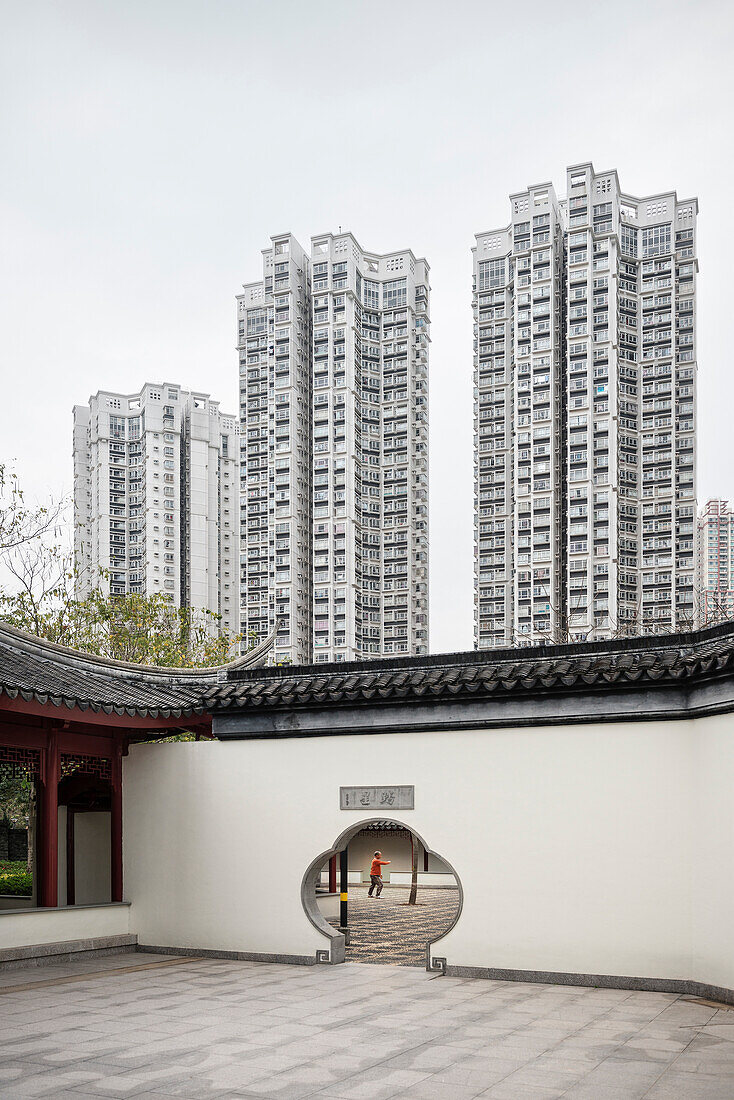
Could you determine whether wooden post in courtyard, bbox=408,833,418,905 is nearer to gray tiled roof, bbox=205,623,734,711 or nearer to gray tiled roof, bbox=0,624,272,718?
gray tiled roof, bbox=0,624,272,718

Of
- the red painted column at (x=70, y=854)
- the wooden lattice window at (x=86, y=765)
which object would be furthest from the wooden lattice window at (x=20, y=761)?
the red painted column at (x=70, y=854)

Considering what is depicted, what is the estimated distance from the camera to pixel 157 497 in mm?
53844

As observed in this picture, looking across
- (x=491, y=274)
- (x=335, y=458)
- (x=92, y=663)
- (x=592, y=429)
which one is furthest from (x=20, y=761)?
(x=491, y=274)

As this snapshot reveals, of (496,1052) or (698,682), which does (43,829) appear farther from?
(698,682)

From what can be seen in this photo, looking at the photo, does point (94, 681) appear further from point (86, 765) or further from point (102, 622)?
point (102, 622)

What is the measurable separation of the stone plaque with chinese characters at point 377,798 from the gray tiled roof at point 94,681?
1734 mm

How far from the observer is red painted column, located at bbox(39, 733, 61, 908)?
9445 millimetres

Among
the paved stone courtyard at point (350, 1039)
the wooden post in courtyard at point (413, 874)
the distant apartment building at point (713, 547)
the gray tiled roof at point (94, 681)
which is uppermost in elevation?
the distant apartment building at point (713, 547)

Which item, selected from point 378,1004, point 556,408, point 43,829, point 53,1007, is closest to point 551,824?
point 378,1004

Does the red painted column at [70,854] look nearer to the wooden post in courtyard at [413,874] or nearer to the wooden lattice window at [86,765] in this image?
the wooden lattice window at [86,765]

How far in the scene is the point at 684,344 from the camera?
4494cm

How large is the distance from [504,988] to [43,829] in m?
4.53

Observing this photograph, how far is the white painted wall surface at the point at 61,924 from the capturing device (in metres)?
8.91

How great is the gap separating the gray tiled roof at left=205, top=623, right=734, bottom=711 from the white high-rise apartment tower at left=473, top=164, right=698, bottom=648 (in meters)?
31.7
